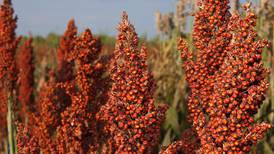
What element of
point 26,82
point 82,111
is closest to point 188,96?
point 82,111

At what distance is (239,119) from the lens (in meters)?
2.35

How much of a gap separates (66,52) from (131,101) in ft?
9.83

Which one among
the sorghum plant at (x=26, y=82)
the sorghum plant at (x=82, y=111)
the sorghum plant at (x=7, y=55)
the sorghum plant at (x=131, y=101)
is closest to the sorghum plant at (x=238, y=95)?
the sorghum plant at (x=131, y=101)

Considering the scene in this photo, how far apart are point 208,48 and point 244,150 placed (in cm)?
70

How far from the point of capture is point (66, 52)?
17.2ft

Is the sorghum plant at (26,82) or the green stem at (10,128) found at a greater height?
the sorghum plant at (26,82)

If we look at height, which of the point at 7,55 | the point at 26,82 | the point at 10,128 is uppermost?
the point at 7,55

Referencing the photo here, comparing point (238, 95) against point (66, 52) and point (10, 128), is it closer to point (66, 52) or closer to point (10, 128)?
point (10, 128)

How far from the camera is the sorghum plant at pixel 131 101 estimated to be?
2359mm

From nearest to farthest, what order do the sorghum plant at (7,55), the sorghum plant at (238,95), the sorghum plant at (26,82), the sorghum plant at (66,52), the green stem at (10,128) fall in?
the sorghum plant at (238,95)
the green stem at (10,128)
the sorghum plant at (7,55)
the sorghum plant at (66,52)
the sorghum plant at (26,82)

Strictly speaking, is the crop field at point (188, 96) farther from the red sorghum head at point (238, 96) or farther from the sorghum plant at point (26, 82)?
the sorghum plant at point (26, 82)

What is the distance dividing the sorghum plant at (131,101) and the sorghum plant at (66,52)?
262cm

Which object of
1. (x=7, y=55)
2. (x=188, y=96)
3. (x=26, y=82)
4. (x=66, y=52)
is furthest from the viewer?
(x=26, y=82)

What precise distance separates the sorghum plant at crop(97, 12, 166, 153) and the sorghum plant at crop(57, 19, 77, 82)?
262 cm
